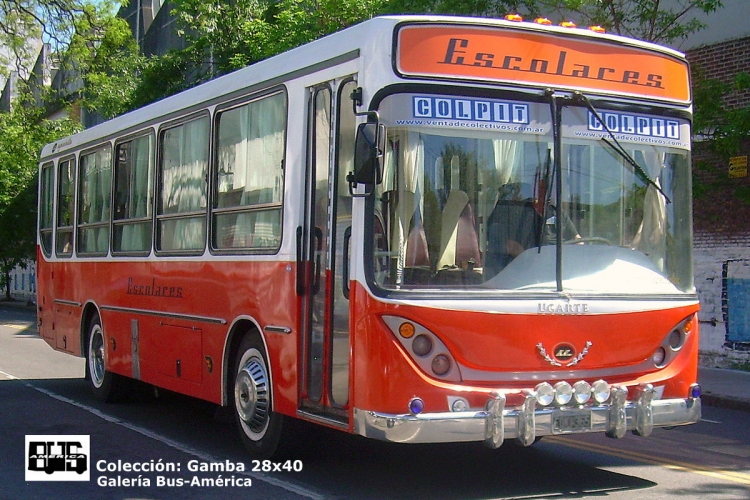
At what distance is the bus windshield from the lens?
699 cm

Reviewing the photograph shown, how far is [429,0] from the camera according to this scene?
18578mm

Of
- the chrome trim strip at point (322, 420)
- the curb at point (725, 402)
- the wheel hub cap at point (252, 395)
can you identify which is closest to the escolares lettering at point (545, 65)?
the chrome trim strip at point (322, 420)

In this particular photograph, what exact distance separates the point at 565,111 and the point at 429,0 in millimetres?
11627

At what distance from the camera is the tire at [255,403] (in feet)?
27.5

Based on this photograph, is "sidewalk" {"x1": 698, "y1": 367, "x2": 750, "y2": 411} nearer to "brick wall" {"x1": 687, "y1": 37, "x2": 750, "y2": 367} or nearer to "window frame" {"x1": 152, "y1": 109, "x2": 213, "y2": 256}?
"brick wall" {"x1": 687, "y1": 37, "x2": 750, "y2": 367}

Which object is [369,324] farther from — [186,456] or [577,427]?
[186,456]

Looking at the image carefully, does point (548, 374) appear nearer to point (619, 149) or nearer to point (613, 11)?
point (619, 149)

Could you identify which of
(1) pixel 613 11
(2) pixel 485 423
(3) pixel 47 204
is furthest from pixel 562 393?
(1) pixel 613 11

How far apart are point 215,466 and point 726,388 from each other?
29.3 feet

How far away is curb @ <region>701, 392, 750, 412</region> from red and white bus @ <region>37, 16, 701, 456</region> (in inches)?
249

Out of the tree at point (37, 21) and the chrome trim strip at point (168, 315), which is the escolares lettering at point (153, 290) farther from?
the tree at point (37, 21)

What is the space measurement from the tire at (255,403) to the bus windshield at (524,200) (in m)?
1.97

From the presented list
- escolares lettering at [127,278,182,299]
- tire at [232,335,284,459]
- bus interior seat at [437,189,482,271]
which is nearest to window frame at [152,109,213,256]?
escolares lettering at [127,278,182,299]

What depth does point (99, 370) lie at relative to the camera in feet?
41.8
